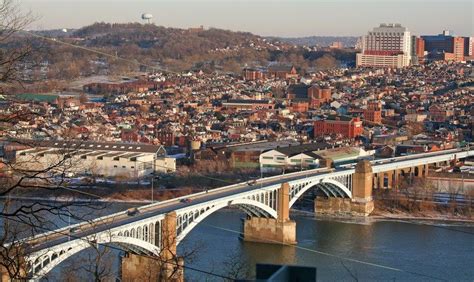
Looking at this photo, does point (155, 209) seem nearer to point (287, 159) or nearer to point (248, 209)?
point (248, 209)

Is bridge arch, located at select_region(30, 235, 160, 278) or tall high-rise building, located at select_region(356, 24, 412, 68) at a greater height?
tall high-rise building, located at select_region(356, 24, 412, 68)

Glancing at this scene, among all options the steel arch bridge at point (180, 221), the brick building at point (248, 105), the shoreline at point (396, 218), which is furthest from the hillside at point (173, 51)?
the shoreline at point (396, 218)

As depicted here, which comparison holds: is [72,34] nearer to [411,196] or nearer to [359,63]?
[359,63]

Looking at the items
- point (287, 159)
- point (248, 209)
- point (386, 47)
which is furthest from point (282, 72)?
point (248, 209)

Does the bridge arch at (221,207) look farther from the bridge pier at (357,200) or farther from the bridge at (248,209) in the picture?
the bridge pier at (357,200)

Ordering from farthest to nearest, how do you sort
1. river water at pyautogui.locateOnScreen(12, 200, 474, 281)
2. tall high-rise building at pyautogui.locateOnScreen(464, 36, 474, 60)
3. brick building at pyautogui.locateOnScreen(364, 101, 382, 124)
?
tall high-rise building at pyautogui.locateOnScreen(464, 36, 474, 60) → brick building at pyautogui.locateOnScreen(364, 101, 382, 124) → river water at pyautogui.locateOnScreen(12, 200, 474, 281)

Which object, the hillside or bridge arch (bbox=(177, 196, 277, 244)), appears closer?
bridge arch (bbox=(177, 196, 277, 244))

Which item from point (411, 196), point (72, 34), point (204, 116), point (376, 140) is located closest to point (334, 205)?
point (411, 196)

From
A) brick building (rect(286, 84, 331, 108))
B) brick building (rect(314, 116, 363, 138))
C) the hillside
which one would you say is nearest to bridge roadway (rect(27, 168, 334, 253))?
brick building (rect(314, 116, 363, 138))

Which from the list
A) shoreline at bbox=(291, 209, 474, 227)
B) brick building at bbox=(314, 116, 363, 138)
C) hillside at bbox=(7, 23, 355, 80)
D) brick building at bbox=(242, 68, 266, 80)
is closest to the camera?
shoreline at bbox=(291, 209, 474, 227)

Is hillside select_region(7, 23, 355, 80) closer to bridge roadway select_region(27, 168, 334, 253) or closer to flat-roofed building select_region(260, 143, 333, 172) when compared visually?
flat-roofed building select_region(260, 143, 333, 172)
